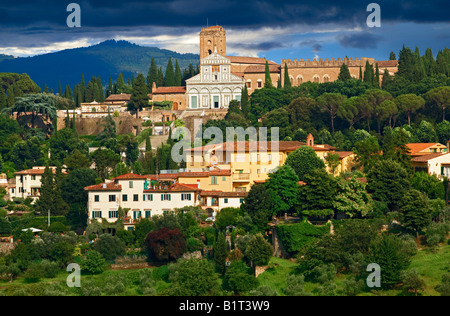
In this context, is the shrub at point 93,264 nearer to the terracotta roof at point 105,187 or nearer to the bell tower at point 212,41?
the terracotta roof at point 105,187

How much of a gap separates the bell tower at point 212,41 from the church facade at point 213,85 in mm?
7041

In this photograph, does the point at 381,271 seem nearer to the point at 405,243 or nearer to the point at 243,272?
the point at 405,243

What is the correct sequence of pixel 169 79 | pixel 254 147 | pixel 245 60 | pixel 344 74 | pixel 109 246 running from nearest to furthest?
pixel 109 246, pixel 254 147, pixel 344 74, pixel 169 79, pixel 245 60

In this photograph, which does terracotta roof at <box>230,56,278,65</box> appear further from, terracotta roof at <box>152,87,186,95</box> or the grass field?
the grass field

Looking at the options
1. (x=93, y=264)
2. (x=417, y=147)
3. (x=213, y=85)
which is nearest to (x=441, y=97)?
(x=417, y=147)

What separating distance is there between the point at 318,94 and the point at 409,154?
90.9ft

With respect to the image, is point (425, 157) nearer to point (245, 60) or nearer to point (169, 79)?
point (245, 60)

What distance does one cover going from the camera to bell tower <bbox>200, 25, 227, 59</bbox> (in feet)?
327

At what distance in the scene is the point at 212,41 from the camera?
10000cm

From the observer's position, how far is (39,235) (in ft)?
171

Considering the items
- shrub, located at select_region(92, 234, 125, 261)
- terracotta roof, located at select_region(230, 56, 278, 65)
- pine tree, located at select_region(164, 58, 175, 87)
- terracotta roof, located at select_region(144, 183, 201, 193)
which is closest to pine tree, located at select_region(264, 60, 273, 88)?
terracotta roof, located at select_region(230, 56, 278, 65)

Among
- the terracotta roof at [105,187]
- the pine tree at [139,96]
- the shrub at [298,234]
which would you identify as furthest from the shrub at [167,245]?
the pine tree at [139,96]

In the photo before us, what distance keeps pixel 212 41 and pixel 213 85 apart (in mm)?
10167

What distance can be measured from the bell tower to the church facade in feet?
23.1
